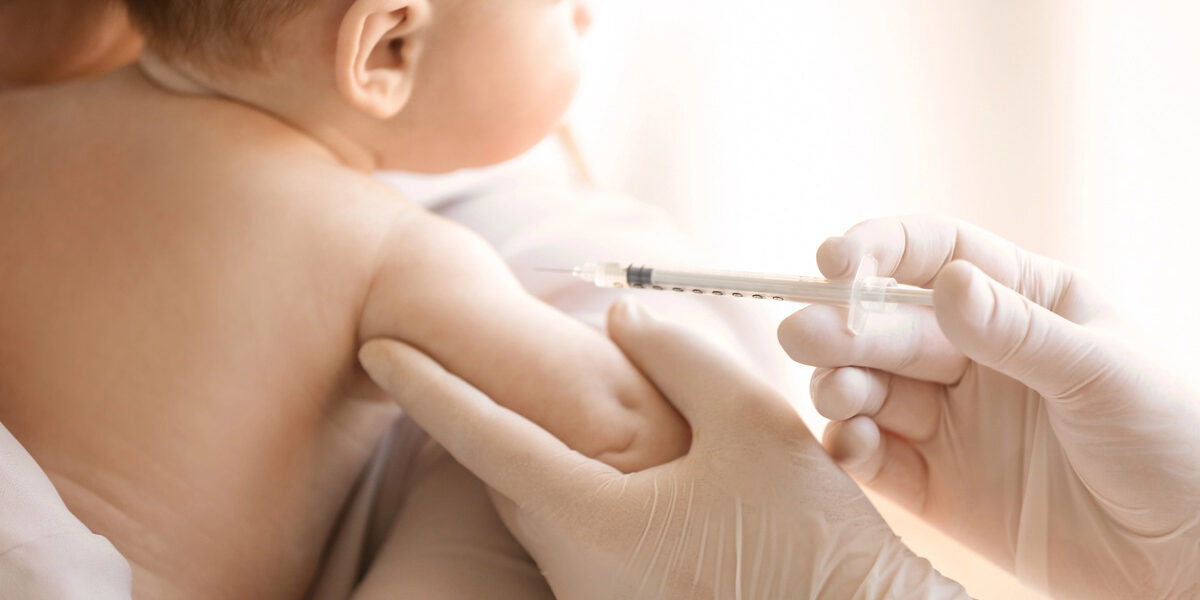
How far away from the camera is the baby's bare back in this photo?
0.89m

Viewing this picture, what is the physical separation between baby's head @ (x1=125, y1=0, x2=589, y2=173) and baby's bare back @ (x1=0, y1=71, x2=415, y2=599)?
0.17ft

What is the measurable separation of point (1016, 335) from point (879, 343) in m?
0.16

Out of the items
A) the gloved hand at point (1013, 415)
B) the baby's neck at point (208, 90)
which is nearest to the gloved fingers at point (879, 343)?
the gloved hand at point (1013, 415)

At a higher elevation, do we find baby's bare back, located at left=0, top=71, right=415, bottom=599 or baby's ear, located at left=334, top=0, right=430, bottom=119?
baby's ear, located at left=334, top=0, right=430, bottom=119

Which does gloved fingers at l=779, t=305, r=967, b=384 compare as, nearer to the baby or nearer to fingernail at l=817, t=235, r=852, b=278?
fingernail at l=817, t=235, r=852, b=278

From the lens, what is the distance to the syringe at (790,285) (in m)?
0.77

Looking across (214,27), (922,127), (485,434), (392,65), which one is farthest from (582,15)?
(922,127)

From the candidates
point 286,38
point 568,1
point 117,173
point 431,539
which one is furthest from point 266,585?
point 568,1

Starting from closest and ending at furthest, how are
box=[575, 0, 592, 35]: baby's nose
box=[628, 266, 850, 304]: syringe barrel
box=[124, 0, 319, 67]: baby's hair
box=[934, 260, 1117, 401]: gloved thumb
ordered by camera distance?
box=[934, 260, 1117, 401]: gloved thumb
box=[628, 266, 850, 304]: syringe barrel
box=[124, 0, 319, 67]: baby's hair
box=[575, 0, 592, 35]: baby's nose

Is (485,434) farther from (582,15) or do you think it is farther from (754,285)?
(582,15)

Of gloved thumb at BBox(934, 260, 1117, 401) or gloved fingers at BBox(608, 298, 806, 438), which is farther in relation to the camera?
gloved fingers at BBox(608, 298, 806, 438)

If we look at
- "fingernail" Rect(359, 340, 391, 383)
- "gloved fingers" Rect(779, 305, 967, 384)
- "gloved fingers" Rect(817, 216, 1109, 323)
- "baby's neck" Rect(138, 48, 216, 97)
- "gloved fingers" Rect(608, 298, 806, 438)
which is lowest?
"fingernail" Rect(359, 340, 391, 383)

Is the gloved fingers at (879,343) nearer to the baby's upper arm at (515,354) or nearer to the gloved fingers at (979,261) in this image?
the gloved fingers at (979,261)

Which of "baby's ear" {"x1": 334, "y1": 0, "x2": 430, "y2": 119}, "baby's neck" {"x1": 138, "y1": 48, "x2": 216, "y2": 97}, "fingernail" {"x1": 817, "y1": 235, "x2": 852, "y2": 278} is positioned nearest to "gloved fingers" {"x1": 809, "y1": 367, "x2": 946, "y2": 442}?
"fingernail" {"x1": 817, "y1": 235, "x2": 852, "y2": 278}
